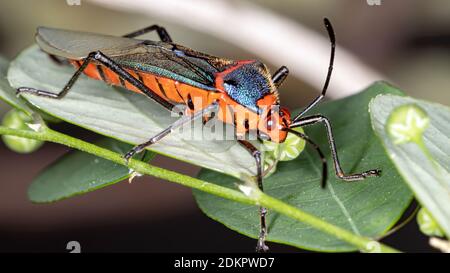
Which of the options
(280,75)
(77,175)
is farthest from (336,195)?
(280,75)

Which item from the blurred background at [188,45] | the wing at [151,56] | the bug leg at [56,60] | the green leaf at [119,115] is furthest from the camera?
the blurred background at [188,45]

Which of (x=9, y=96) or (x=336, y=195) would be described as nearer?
(x=336, y=195)

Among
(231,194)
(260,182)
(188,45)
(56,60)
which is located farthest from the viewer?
(188,45)

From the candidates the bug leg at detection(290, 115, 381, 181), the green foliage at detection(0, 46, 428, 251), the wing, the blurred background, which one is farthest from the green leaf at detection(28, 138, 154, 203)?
the blurred background

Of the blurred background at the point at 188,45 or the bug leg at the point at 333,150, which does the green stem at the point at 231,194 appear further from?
the blurred background at the point at 188,45

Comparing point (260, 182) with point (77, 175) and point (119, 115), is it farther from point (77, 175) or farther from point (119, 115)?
point (77, 175)

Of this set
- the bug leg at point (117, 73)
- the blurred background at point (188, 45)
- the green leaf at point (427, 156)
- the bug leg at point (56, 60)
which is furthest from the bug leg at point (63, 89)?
the blurred background at point (188, 45)
